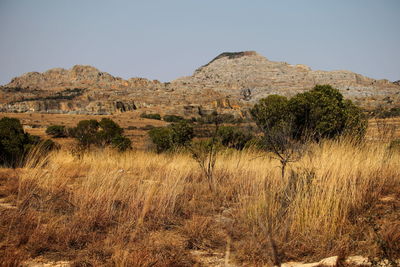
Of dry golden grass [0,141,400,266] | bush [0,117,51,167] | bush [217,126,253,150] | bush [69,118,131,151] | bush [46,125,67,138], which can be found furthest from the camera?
bush [46,125,67,138]

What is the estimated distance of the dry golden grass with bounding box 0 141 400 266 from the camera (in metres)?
2.60

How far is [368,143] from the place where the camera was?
5812mm

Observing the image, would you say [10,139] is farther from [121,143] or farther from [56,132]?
[56,132]

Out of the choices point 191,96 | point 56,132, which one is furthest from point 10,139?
point 191,96

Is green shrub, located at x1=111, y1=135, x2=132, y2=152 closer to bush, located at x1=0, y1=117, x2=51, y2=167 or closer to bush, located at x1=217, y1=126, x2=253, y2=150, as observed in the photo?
bush, located at x1=0, y1=117, x2=51, y2=167

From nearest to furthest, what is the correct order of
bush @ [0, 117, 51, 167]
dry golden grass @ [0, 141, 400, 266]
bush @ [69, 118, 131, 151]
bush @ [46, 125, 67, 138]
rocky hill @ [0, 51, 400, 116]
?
dry golden grass @ [0, 141, 400, 266] < bush @ [0, 117, 51, 167] < bush @ [69, 118, 131, 151] < bush @ [46, 125, 67, 138] < rocky hill @ [0, 51, 400, 116]

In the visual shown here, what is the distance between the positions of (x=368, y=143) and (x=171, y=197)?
4.17 meters

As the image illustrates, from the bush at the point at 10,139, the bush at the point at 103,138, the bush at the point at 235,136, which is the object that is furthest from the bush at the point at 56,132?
the bush at the point at 235,136

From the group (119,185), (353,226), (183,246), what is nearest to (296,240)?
(353,226)

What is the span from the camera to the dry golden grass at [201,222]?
2.60 m

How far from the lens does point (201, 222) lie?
3307 millimetres

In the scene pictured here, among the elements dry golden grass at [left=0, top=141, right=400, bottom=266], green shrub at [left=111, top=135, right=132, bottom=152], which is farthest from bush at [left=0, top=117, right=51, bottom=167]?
dry golden grass at [left=0, top=141, right=400, bottom=266]

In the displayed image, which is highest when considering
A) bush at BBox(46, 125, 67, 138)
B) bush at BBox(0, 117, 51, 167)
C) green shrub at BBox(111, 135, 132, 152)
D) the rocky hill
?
the rocky hill

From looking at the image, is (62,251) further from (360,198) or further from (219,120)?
(219,120)
